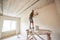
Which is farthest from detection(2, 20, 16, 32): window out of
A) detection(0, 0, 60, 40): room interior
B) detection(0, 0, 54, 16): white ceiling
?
detection(0, 0, 54, 16): white ceiling

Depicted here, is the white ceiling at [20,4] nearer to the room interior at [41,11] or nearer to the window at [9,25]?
the room interior at [41,11]

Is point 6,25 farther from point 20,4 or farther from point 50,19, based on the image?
point 50,19

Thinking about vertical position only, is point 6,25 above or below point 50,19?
below

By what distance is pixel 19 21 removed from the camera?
6.42 metres

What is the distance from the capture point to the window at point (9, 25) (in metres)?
5.36

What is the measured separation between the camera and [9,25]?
581 centimetres

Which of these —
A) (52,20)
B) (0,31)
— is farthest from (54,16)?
(0,31)

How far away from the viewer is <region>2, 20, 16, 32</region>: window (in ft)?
17.6

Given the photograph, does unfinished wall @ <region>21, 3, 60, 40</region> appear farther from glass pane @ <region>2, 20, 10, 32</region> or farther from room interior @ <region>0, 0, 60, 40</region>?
glass pane @ <region>2, 20, 10, 32</region>

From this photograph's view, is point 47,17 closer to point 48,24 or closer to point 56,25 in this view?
point 48,24

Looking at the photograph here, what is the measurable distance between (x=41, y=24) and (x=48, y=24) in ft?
1.63

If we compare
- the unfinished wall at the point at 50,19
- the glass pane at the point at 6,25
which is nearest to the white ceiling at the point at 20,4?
the unfinished wall at the point at 50,19

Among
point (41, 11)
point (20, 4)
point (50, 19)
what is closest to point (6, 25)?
point (41, 11)

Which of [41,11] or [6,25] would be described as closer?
[41,11]
